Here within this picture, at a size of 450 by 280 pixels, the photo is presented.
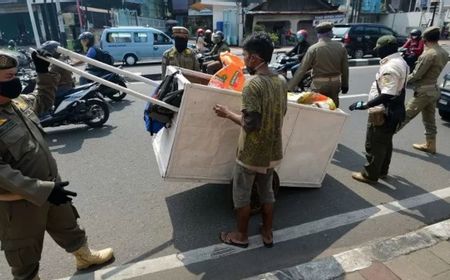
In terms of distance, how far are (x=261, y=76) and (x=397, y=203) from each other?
227 centimetres

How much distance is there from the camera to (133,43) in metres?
15.9

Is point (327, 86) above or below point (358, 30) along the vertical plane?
above

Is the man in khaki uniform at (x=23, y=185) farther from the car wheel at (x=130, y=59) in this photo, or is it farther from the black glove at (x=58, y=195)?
the car wheel at (x=130, y=59)

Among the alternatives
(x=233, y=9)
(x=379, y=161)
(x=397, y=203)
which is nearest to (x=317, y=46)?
(x=379, y=161)

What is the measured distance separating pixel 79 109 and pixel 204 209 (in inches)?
141

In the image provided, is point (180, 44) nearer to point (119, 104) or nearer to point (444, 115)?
point (119, 104)

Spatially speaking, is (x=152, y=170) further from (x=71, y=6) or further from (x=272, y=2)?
(x=71, y=6)

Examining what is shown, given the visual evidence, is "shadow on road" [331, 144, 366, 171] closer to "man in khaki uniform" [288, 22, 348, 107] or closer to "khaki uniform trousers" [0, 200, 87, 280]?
"man in khaki uniform" [288, 22, 348, 107]

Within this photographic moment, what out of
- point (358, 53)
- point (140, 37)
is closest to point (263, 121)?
point (140, 37)

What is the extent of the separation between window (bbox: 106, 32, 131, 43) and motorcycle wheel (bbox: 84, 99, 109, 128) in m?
10.4

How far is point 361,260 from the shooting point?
2.76 m

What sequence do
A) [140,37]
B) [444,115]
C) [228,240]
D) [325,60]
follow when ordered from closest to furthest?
1. [228,240]
2. [325,60]
3. [444,115]
4. [140,37]

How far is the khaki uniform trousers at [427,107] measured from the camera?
4.98m

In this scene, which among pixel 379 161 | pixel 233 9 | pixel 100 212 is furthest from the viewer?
pixel 233 9
